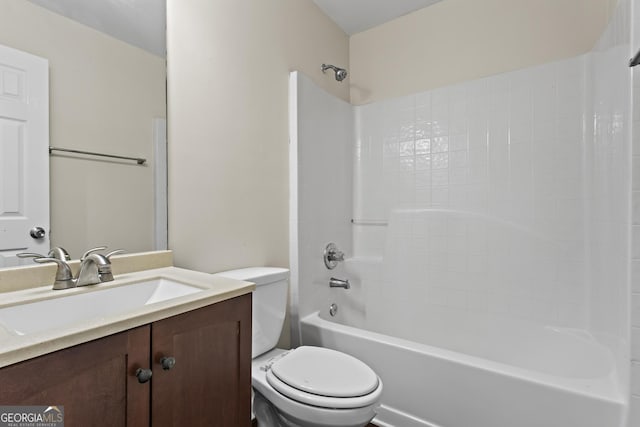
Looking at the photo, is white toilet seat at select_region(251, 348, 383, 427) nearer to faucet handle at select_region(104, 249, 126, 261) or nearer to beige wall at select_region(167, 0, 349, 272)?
beige wall at select_region(167, 0, 349, 272)

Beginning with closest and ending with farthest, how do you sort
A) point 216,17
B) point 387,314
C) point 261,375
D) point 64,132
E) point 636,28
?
A: point 636,28 → point 64,132 → point 261,375 → point 216,17 → point 387,314

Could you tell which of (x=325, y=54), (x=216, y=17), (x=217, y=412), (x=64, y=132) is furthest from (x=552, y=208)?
(x=64, y=132)

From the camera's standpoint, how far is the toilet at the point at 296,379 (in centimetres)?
107

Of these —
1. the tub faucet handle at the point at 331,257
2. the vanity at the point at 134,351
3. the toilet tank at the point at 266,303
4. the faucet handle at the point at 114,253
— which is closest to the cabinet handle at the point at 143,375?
the vanity at the point at 134,351

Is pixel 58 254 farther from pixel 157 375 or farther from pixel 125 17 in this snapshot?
pixel 125 17

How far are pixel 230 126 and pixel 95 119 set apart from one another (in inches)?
22.2

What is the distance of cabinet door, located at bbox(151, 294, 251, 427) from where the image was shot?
2.49 feet

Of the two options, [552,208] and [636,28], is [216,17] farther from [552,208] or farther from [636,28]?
[552,208]

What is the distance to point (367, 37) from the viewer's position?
7.88 ft

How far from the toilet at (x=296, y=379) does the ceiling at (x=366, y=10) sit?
1.84 m

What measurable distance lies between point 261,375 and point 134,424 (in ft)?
2.13

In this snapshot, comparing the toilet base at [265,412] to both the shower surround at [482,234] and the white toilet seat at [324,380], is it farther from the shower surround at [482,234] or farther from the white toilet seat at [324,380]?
the shower surround at [482,234]

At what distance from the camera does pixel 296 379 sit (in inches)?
45.9

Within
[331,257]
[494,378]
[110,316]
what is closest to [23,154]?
[110,316]
